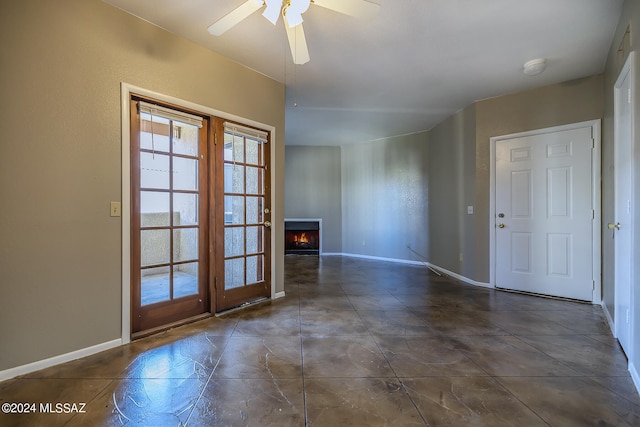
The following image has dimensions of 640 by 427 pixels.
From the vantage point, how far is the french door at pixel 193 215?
249cm

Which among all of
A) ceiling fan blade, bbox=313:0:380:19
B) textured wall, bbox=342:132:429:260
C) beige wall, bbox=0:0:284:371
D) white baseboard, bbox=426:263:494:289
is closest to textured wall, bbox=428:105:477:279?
white baseboard, bbox=426:263:494:289

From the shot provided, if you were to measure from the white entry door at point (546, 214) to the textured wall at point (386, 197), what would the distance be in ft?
6.26

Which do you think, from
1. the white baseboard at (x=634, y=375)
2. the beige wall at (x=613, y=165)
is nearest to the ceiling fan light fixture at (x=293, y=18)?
the beige wall at (x=613, y=165)

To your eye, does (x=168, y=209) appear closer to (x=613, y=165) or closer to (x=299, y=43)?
(x=299, y=43)

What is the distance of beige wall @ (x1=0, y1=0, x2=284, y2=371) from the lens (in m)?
1.84

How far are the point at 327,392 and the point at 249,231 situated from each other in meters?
2.02

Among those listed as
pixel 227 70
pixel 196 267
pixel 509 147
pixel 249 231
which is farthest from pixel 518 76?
pixel 196 267

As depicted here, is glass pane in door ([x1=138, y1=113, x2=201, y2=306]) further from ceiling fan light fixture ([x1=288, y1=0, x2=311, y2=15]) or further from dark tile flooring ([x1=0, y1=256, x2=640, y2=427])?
ceiling fan light fixture ([x1=288, y1=0, x2=311, y2=15])

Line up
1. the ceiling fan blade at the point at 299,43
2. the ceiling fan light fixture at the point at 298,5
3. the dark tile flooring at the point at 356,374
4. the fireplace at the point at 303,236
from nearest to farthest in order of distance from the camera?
the dark tile flooring at the point at 356,374
the ceiling fan light fixture at the point at 298,5
the ceiling fan blade at the point at 299,43
the fireplace at the point at 303,236

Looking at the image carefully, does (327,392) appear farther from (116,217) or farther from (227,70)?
(227,70)

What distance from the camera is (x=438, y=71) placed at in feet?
10.7

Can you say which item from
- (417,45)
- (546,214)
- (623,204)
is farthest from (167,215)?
(546,214)

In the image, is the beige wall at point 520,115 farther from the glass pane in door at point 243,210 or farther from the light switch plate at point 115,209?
the light switch plate at point 115,209

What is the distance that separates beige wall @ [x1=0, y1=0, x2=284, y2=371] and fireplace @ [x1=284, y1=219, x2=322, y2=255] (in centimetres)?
502
